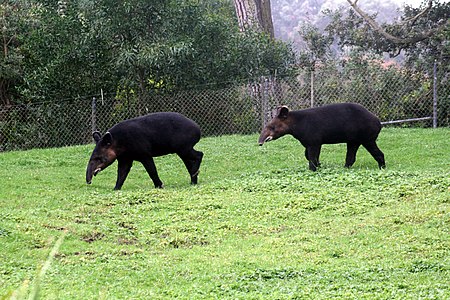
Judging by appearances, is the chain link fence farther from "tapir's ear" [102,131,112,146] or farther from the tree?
"tapir's ear" [102,131,112,146]

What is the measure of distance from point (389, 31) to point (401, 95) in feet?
13.5

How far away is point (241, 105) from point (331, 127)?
651 centimetres

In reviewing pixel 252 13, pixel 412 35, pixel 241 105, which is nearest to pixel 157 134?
pixel 241 105

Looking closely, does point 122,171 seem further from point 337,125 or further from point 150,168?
point 337,125

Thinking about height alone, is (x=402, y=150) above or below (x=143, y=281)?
below

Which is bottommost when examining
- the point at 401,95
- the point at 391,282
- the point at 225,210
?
the point at 401,95

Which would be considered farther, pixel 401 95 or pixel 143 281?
pixel 401 95

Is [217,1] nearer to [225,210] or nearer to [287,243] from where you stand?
[225,210]

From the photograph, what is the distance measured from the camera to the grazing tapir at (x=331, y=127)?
1300 centimetres

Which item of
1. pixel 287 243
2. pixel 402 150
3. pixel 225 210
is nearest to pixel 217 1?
pixel 402 150

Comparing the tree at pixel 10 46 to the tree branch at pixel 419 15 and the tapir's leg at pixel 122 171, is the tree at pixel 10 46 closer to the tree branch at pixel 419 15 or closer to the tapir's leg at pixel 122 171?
the tapir's leg at pixel 122 171

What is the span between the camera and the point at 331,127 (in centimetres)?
1300

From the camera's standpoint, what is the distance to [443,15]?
23.0m

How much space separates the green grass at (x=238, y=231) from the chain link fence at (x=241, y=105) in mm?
4161
